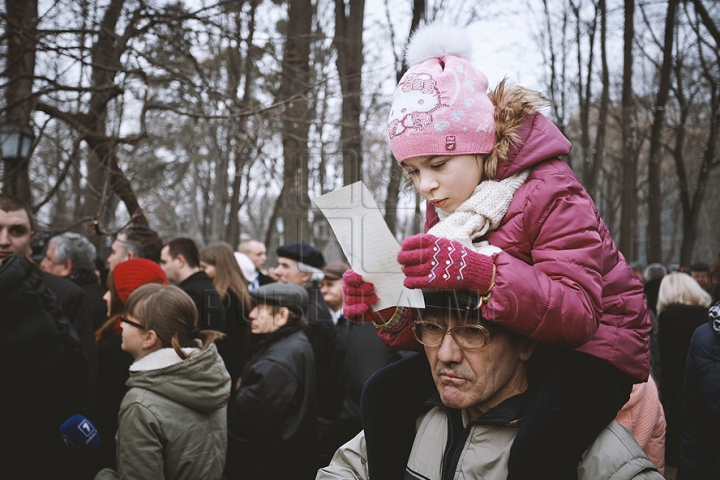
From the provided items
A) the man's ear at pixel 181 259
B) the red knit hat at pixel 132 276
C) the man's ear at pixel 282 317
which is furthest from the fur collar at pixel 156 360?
the man's ear at pixel 181 259

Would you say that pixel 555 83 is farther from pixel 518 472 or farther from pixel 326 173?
pixel 518 472

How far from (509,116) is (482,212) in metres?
0.37

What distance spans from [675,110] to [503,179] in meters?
20.5

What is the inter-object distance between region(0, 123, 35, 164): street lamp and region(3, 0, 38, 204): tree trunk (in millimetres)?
63

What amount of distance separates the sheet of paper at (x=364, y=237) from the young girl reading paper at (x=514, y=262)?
7 centimetres

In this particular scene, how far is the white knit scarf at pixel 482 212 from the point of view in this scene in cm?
205

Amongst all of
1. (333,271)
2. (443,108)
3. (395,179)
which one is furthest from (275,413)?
(395,179)

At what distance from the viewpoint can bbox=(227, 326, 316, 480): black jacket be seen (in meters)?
4.12

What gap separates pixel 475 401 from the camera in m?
2.13

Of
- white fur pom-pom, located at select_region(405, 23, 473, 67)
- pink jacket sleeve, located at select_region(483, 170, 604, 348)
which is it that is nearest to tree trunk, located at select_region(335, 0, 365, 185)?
white fur pom-pom, located at select_region(405, 23, 473, 67)

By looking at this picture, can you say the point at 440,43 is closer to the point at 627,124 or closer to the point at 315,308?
the point at 315,308

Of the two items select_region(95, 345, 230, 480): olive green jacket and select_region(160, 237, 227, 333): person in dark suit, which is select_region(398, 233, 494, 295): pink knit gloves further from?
select_region(160, 237, 227, 333): person in dark suit

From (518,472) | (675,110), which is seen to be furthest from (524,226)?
(675,110)

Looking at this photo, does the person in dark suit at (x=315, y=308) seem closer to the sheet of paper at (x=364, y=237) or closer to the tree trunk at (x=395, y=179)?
the tree trunk at (x=395, y=179)
